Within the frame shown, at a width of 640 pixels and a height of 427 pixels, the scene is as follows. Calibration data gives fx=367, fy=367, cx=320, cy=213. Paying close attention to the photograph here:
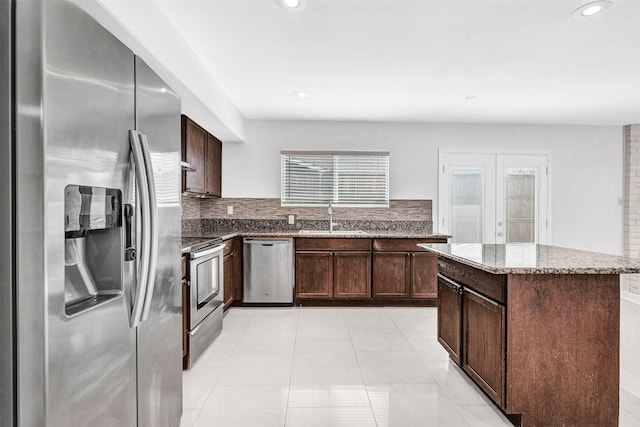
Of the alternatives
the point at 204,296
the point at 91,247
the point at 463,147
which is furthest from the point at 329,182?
the point at 91,247

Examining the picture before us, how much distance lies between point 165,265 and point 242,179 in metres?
3.59

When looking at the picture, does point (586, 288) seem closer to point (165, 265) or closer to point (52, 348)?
point (165, 265)

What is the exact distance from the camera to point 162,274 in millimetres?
1535

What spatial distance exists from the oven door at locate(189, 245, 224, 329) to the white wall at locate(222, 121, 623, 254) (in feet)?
6.24

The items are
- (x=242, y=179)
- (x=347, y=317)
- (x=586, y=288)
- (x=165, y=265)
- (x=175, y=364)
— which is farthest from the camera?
(x=242, y=179)

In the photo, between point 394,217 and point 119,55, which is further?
point 394,217

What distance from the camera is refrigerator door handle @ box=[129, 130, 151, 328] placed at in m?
1.25

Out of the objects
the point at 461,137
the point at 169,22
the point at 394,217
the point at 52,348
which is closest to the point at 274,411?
the point at 52,348

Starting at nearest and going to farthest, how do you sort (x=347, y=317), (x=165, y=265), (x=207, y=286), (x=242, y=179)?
(x=165, y=265) < (x=207, y=286) < (x=347, y=317) < (x=242, y=179)

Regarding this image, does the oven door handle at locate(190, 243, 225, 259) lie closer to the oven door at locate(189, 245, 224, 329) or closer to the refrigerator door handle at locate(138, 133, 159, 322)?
the oven door at locate(189, 245, 224, 329)

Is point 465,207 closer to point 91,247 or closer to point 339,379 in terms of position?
point 339,379

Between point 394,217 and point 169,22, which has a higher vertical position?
point 169,22

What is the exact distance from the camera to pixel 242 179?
16.6 feet

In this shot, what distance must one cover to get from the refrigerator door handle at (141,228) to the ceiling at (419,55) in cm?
142
